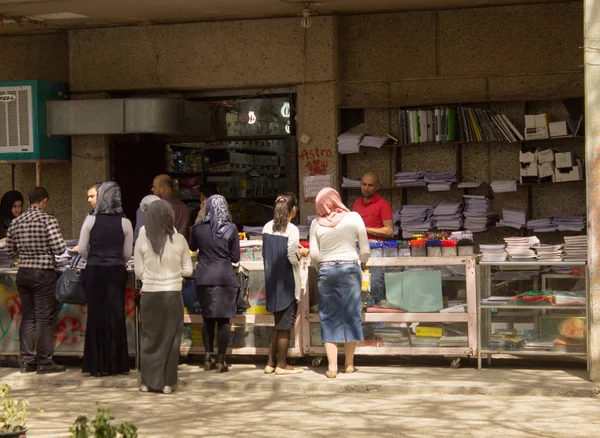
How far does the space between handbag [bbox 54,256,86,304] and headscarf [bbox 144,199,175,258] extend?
1287 mm

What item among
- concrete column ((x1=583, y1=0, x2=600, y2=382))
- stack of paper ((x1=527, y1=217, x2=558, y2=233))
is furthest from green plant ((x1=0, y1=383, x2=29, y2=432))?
stack of paper ((x1=527, y1=217, x2=558, y2=233))

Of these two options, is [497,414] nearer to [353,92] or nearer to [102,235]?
[102,235]

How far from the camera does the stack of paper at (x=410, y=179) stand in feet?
40.7

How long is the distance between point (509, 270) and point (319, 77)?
3953 millimetres

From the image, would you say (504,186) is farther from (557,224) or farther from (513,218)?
(557,224)

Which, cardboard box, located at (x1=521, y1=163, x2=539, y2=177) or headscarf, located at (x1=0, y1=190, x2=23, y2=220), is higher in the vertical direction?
cardboard box, located at (x1=521, y1=163, x2=539, y2=177)

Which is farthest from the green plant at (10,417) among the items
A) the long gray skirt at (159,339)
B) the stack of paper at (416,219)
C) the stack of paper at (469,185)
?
the stack of paper at (469,185)

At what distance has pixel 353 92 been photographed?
42.0ft

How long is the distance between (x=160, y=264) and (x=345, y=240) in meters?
1.70

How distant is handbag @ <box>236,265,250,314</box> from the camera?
10023 millimetres

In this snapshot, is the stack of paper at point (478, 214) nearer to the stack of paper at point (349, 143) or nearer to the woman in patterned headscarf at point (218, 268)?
the stack of paper at point (349, 143)

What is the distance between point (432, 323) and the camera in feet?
32.3

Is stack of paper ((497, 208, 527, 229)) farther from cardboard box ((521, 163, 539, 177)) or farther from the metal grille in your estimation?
the metal grille

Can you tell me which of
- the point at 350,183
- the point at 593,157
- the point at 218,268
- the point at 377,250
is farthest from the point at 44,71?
the point at 593,157
